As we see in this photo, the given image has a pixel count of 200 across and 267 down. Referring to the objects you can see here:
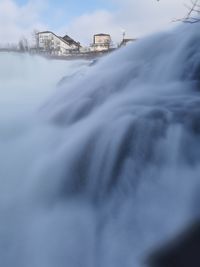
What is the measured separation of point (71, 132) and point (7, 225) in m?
1.93

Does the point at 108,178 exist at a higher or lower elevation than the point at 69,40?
lower

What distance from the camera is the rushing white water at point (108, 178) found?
12.8ft

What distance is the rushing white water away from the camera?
3906mm

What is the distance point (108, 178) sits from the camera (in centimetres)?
450

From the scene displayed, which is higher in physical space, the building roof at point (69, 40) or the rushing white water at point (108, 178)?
the building roof at point (69, 40)

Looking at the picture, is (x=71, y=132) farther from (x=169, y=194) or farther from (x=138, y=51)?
(x=138, y=51)

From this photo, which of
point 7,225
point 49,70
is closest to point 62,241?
point 7,225

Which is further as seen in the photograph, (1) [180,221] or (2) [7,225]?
(2) [7,225]

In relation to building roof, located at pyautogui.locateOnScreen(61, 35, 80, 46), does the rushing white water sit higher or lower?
lower

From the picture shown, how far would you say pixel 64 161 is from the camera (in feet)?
16.7

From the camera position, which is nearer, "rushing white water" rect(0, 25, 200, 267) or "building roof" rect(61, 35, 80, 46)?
"rushing white water" rect(0, 25, 200, 267)

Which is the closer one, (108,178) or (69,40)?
(108,178)

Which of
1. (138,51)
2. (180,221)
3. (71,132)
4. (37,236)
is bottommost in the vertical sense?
(37,236)

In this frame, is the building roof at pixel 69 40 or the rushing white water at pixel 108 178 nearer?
the rushing white water at pixel 108 178
